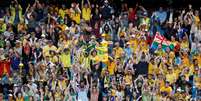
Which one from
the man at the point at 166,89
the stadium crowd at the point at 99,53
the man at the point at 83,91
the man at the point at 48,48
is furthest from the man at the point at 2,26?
the man at the point at 166,89

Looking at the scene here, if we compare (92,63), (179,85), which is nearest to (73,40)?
(92,63)

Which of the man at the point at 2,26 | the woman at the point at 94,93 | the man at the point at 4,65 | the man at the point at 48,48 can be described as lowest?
the woman at the point at 94,93

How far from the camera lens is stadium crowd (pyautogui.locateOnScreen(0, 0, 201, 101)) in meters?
44.7

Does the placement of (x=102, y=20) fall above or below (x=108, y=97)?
above

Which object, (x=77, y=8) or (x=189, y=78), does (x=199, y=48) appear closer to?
(x=189, y=78)

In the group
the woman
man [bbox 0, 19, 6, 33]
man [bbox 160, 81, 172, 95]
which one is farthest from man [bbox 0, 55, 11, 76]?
man [bbox 160, 81, 172, 95]

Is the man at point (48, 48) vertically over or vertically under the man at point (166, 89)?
over

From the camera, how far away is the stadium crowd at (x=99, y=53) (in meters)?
44.7

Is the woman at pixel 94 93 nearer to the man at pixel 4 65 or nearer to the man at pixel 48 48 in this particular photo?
the man at pixel 48 48

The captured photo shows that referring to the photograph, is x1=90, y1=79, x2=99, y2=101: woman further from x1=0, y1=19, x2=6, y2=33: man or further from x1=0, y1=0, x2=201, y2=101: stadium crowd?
x1=0, y1=19, x2=6, y2=33: man

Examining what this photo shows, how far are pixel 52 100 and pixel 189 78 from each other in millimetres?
6105

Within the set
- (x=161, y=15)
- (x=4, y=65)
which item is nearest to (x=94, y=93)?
(x=4, y=65)

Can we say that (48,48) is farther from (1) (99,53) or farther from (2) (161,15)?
(2) (161,15)

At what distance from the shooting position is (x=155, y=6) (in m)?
47.2
